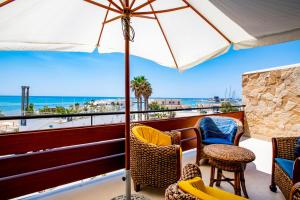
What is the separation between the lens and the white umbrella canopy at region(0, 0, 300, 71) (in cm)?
174

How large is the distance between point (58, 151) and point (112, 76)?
44.9 meters

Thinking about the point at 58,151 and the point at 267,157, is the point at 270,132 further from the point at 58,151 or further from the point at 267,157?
the point at 58,151

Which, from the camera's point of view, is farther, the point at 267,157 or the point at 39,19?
the point at 267,157

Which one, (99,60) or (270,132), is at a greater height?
(99,60)

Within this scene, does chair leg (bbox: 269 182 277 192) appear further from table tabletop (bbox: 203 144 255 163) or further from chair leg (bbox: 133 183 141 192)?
A: chair leg (bbox: 133 183 141 192)

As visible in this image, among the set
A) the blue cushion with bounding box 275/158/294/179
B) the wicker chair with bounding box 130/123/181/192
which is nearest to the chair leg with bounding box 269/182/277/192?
the blue cushion with bounding box 275/158/294/179

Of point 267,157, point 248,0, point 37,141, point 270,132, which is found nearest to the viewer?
point 248,0

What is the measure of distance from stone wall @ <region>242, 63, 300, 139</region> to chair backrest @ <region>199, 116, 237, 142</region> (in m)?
2.38

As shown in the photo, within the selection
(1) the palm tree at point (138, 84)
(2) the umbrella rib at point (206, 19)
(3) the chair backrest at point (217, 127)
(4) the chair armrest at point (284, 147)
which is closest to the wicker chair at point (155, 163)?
(4) the chair armrest at point (284, 147)

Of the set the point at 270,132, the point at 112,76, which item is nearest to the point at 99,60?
the point at 112,76

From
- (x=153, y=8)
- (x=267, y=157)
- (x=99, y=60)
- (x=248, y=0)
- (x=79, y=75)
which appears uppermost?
(x=99, y=60)

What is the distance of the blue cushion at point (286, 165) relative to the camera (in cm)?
189

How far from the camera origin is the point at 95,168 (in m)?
2.59

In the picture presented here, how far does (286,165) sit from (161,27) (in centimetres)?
231
